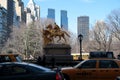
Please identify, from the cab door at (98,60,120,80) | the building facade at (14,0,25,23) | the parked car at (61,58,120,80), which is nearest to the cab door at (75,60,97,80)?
the parked car at (61,58,120,80)

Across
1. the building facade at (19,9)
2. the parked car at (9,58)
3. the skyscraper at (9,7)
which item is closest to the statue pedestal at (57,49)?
the parked car at (9,58)

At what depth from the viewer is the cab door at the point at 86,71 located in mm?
21266

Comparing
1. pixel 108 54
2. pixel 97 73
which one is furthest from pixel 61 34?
pixel 97 73

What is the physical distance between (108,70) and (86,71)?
1.25 meters

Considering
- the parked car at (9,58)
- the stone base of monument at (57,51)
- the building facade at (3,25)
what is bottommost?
the parked car at (9,58)

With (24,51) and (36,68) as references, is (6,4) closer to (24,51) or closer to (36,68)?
(24,51)

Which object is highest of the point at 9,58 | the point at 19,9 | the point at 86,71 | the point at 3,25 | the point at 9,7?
the point at 19,9

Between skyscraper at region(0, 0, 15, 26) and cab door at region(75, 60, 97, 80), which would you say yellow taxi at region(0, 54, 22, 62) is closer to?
cab door at region(75, 60, 97, 80)

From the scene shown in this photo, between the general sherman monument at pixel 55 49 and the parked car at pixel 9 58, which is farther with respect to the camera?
the general sherman monument at pixel 55 49

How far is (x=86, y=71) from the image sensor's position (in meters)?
21.3

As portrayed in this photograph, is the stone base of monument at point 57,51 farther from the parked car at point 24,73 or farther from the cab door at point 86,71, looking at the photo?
the parked car at point 24,73

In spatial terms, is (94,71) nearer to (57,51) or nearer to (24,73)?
(24,73)

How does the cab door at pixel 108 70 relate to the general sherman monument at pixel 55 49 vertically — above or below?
below

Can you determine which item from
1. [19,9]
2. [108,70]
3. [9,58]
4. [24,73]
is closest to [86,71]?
[108,70]
